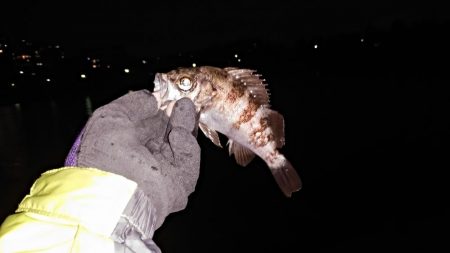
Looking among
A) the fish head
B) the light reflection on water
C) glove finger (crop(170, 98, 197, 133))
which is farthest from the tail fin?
the light reflection on water

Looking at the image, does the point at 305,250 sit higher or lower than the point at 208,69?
lower

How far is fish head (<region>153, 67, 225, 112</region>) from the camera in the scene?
282 cm

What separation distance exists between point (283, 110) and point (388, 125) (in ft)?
28.6

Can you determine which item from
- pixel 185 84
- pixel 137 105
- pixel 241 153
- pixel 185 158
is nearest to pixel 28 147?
pixel 241 153

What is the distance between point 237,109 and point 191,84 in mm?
435

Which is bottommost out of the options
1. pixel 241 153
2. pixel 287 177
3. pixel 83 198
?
pixel 287 177

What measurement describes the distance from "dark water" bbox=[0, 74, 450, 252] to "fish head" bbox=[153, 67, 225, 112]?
6284mm

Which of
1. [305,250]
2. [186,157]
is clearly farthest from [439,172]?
[186,157]

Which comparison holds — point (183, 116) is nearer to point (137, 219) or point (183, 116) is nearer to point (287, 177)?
point (137, 219)

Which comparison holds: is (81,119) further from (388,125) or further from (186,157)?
(186,157)

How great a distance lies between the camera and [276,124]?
124 inches

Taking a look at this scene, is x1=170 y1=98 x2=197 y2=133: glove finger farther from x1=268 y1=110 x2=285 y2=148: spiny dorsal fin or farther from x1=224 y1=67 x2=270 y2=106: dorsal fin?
x1=268 y1=110 x2=285 y2=148: spiny dorsal fin

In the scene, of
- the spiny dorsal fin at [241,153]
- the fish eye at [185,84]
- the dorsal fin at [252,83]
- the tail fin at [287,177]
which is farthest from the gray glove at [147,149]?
the tail fin at [287,177]

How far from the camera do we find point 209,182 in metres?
13.3
